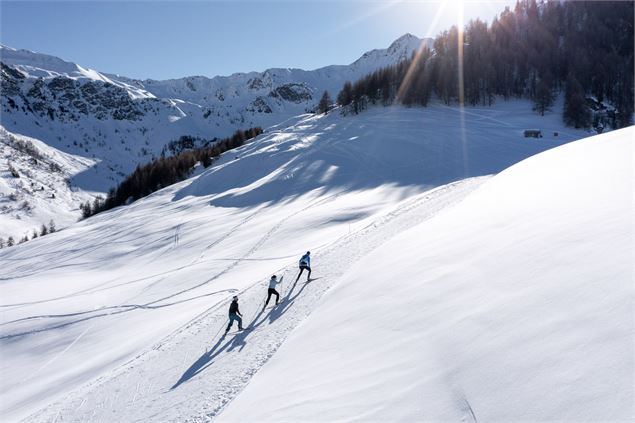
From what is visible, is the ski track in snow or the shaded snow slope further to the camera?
the ski track in snow

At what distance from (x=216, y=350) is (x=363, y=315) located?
587 cm

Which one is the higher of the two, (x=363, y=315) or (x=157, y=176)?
(x=157, y=176)

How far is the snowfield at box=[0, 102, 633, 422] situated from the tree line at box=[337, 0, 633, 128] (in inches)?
2441

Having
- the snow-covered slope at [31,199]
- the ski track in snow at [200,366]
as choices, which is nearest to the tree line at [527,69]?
the ski track in snow at [200,366]

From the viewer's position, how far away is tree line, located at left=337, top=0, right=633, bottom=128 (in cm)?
8531

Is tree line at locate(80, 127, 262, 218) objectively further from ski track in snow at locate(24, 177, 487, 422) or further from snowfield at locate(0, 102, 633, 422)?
ski track in snow at locate(24, 177, 487, 422)

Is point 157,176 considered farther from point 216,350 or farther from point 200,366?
point 200,366

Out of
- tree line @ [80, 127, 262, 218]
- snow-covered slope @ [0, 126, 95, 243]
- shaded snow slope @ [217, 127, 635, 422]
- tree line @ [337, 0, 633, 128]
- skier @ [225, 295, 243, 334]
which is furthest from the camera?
snow-covered slope @ [0, 126, 95, 243]

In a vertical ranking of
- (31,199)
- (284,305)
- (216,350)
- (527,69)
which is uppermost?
(527,69)

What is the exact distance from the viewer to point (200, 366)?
40.4 feet

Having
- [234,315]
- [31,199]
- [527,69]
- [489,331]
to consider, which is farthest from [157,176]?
[31,199]

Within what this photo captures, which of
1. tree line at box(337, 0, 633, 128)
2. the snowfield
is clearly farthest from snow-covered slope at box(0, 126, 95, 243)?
the snowfield

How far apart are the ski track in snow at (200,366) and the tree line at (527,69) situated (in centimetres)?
7552

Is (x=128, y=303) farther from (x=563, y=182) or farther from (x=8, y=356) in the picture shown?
(x=563, y=182)
